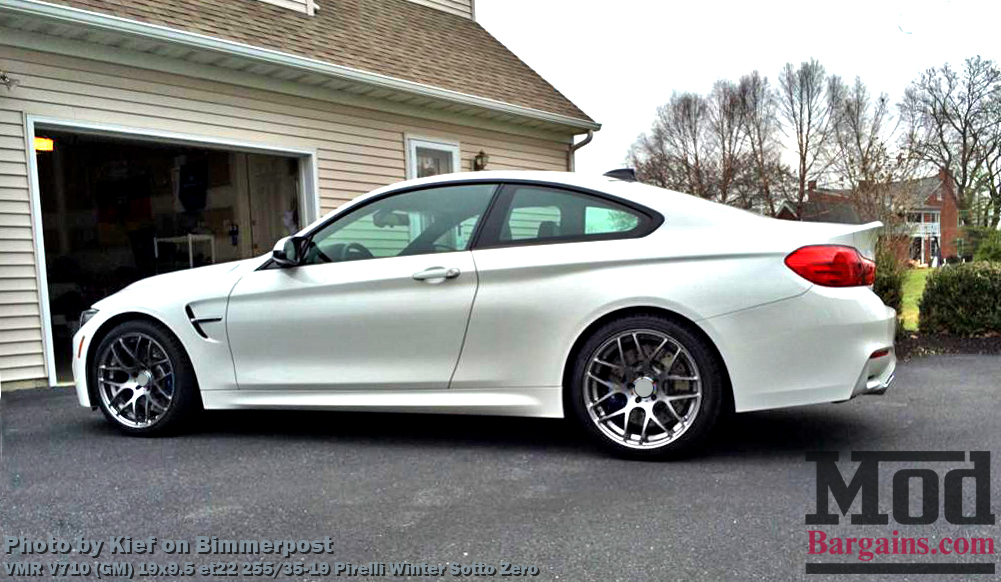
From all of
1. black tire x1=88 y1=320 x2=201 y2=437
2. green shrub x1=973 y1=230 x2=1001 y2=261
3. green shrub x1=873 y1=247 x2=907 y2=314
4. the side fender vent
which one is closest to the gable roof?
black tire x1=88 y1=320 x2=201 y2=437

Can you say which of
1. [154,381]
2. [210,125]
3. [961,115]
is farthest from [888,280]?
[961,115]

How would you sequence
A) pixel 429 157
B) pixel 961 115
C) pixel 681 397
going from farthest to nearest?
pixel 961 115
pixel 429 157
pixel 681 397

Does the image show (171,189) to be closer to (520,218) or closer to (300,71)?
(300,71)

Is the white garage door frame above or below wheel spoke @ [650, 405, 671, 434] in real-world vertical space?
above

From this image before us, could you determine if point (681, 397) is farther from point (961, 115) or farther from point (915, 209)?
point (961, 115)

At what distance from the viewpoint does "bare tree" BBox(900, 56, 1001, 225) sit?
35.5 metres

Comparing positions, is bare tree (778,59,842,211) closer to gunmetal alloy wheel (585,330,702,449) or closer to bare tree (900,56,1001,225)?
bare tree (900,56,1001,225)

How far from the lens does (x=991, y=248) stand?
10.4m

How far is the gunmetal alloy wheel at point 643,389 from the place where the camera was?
3.29 meters

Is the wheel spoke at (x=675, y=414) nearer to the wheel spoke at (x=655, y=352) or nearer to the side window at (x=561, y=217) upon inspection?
the wheel spoke at (x=655, y=352)

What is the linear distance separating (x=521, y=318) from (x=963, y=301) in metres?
5.44

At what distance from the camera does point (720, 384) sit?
3.24 m

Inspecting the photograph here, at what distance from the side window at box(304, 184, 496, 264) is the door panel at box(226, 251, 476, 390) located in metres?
0.07

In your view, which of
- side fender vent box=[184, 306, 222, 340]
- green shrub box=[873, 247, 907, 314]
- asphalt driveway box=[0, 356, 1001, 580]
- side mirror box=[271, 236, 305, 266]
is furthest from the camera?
green shrub box=[873, 247, 907, 314]
